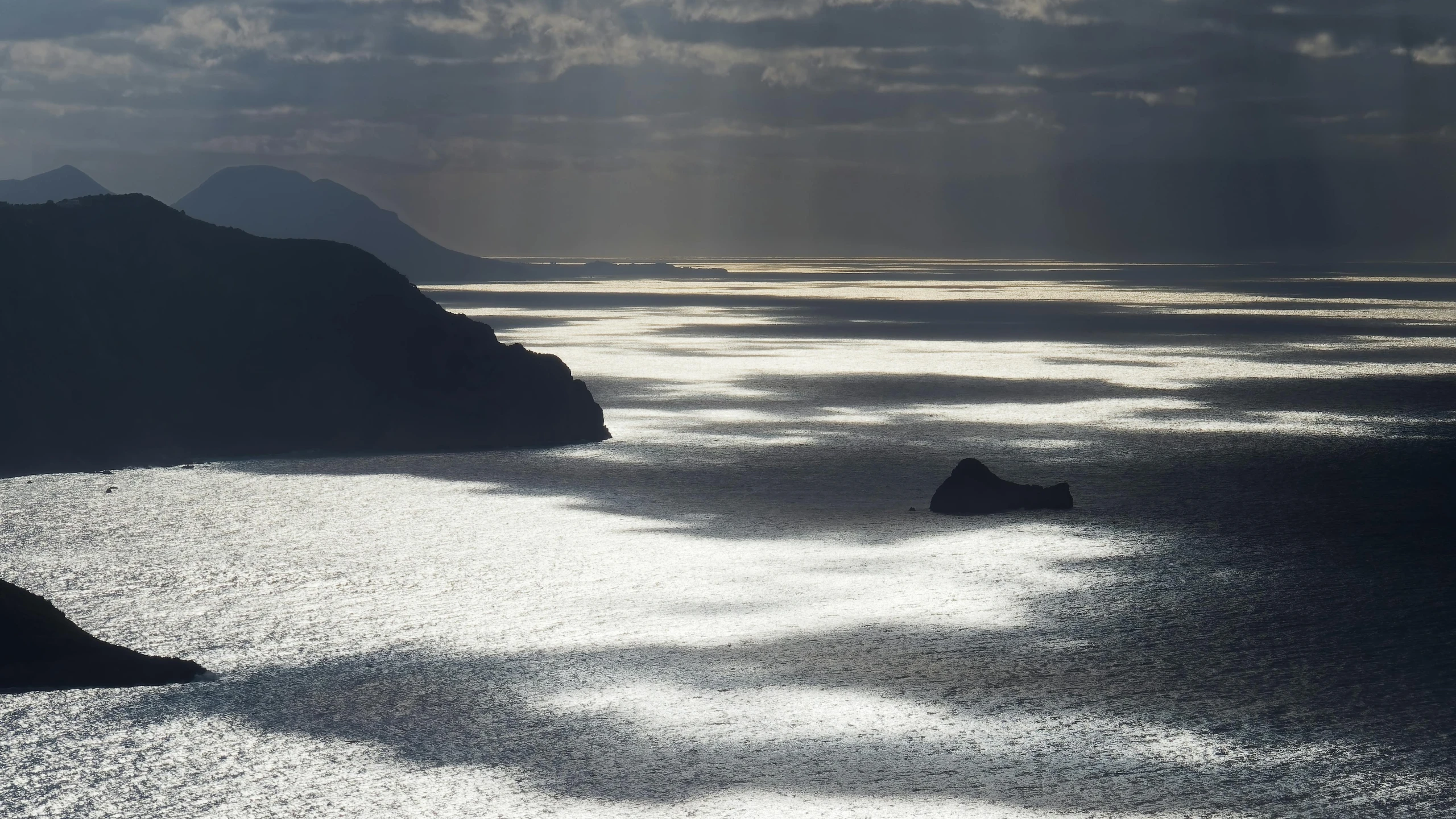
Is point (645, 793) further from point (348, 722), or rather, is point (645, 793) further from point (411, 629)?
point (411, 629)

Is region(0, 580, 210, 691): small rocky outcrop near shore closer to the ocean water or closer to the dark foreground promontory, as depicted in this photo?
the ocean water

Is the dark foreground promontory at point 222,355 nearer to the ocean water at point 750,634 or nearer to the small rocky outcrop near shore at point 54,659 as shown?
the ocean water at point 750,634

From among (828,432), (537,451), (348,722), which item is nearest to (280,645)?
(348,722)

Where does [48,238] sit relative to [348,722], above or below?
above

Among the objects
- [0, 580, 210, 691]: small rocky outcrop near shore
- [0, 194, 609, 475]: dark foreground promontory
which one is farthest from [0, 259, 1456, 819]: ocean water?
[0, 194, 609, 475]: dark foreground promontory

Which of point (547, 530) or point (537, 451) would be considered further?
point (537, 451)

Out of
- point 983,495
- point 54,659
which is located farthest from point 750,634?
point 983,495
